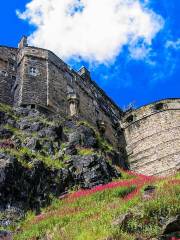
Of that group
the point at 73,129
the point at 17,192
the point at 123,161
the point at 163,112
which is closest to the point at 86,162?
the point at 17,192

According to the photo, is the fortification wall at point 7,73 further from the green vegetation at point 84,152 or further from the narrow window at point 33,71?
the green vegetation at point 84,152

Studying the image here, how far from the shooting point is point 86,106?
45812 millimetres

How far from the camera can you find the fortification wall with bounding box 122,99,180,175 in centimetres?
4269

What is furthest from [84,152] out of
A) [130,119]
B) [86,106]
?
[130,119]

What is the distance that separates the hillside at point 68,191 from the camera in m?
16.1

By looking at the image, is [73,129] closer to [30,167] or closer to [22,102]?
[22,102]

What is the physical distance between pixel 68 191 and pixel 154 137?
70.8 ft

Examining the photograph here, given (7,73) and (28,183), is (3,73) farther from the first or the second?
(28,183)

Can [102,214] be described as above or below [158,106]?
below

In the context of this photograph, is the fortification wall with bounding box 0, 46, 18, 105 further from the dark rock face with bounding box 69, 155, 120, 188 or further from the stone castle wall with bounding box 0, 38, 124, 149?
the dark rock face with bounding box 69, 155, 120, 188

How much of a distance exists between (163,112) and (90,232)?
32.3 m

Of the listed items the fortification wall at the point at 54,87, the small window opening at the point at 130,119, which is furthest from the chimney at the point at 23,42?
the small window opening at the point at 130,119

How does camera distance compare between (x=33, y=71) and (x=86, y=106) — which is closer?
(x=33, y=71)

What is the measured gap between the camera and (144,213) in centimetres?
1623
